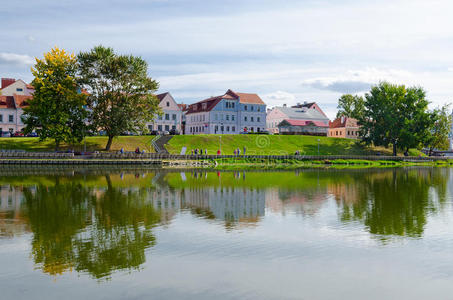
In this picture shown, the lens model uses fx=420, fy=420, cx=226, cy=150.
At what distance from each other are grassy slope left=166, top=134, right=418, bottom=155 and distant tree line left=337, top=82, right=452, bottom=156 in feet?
16.4

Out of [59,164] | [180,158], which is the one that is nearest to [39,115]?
[59,164]

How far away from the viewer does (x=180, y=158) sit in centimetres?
7506

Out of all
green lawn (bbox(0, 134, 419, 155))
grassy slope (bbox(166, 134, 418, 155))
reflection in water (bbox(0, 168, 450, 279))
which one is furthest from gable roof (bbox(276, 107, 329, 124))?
reflection in water (bbox(0, 168, 450, 279))

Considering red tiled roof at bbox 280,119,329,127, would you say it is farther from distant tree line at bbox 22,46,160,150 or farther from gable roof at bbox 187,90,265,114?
distant tree line at bbox 22,46,160,150

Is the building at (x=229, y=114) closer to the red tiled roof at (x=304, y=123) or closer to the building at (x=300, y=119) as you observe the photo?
the building at (x=300, y=119)

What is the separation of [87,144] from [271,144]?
1625 inches

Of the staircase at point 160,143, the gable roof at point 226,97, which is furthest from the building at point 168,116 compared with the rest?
the staircase at point 160,143

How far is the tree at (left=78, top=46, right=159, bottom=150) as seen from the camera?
A: 76.1m

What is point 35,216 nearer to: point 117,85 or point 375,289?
point 375,289

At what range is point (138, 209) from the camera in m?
26.1

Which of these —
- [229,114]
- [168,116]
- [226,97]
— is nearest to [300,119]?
[229,114]

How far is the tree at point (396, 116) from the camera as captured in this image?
9800cm

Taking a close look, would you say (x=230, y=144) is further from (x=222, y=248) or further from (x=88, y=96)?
(x=222, y=248)

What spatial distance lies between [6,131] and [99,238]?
296 feet
